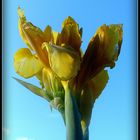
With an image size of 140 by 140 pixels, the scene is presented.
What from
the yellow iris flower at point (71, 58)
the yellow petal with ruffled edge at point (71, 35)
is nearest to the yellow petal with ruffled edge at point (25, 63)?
the yellow iris flower at point (71, 58)

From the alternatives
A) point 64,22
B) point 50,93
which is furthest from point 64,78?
point 64,22

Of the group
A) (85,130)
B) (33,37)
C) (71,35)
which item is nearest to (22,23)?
(33,37)

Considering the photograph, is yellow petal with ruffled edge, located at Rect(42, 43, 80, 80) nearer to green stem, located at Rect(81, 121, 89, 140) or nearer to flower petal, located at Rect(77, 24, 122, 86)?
flower petal, located at Rect(77, 24, 122, 86)

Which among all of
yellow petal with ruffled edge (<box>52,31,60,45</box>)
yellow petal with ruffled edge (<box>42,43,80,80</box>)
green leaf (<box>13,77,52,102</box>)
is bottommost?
green leaf (<box>13,77,52,102</box>)

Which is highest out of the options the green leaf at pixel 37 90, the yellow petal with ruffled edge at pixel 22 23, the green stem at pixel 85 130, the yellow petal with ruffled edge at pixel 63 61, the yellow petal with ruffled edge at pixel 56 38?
the yellow petal with ruffled edge at pixel 22 23

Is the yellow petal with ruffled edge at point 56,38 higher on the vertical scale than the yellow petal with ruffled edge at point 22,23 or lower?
lower

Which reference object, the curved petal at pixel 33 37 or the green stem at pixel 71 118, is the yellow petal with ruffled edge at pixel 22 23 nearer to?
the curved petal at pixel 33 37

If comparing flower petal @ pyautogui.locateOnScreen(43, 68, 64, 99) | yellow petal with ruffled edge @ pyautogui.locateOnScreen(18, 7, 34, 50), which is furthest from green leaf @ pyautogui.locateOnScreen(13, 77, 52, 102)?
yellow petal with ruffled edge @ pyautogui.locateOnScreen(18, 7, 34, 50)

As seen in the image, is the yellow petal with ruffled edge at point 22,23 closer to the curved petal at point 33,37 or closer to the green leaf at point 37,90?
the curved petal at point 33,37
